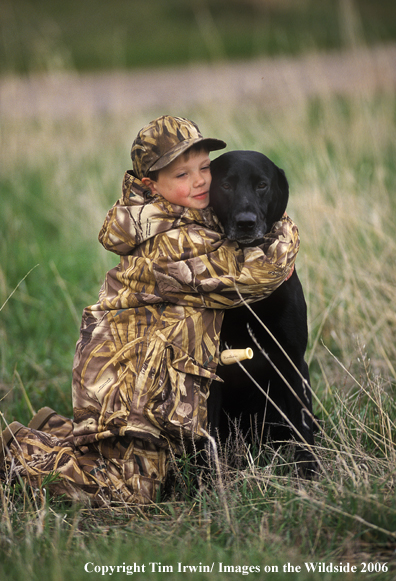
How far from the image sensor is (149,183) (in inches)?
86.4

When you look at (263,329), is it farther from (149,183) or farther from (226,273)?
(149,183)

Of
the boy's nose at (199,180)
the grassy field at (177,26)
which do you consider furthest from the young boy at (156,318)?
the grassy field at (177,26)

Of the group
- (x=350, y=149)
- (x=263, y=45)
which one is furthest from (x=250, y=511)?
(x=263, y=45)

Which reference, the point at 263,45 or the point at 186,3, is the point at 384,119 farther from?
the point at 186,3

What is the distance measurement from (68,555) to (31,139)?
6215 millimetres

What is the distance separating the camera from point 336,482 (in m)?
1.91

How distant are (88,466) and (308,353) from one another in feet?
5.17

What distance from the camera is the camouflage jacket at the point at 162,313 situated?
6.77ft

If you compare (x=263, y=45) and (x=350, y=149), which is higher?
(x=263, y=45)

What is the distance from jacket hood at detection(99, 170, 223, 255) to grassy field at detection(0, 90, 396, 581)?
56 cm

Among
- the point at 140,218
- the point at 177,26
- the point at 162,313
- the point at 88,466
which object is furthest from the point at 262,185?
the point at 177,26

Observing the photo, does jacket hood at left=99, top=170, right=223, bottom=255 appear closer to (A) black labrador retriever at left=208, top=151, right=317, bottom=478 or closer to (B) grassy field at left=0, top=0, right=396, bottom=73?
(A) black labrador retriever at left=208, top=151, right=317, bottom=478

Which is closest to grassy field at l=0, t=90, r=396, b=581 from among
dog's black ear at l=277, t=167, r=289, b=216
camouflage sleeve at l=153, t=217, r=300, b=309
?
camouflage sleeve at l=153, t=217, r=300, b=309

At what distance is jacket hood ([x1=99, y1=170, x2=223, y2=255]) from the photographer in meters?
2.12
